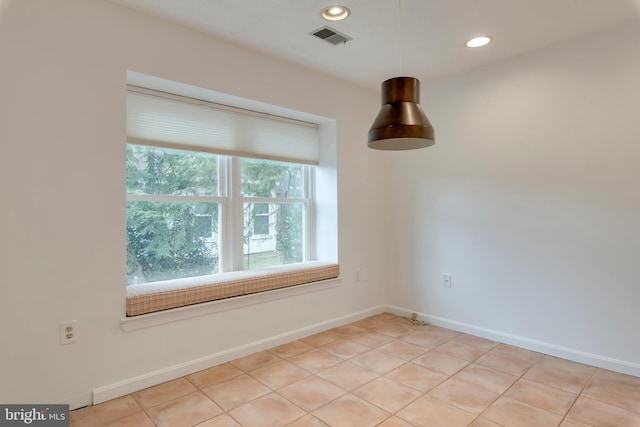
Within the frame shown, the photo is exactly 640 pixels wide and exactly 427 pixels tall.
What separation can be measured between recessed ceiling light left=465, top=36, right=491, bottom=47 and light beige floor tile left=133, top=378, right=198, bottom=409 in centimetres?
323

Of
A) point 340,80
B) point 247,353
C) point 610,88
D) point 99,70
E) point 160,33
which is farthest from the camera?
point 340,80

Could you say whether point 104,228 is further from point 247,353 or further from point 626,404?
point 626,404

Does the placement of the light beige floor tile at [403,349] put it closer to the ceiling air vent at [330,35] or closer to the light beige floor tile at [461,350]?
the light beige floor tile at [461,350]

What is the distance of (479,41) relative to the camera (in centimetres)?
276

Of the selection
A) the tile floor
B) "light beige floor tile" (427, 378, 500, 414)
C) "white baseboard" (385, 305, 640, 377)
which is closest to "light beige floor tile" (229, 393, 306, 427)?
the tile floor

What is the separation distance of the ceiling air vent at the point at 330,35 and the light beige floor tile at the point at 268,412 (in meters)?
2.53

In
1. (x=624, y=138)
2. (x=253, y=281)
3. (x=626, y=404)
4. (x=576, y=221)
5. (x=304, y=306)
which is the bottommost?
(x=626, y=404)

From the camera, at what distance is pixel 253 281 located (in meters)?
2.91

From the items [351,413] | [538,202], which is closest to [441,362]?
[351,413]

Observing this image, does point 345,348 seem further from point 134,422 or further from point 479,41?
point 479,41

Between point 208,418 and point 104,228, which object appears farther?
point 104,228

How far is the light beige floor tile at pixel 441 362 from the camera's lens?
2.64 metres

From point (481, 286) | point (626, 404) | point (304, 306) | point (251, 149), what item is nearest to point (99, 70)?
point (251, 149)

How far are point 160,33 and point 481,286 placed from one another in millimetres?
3325
